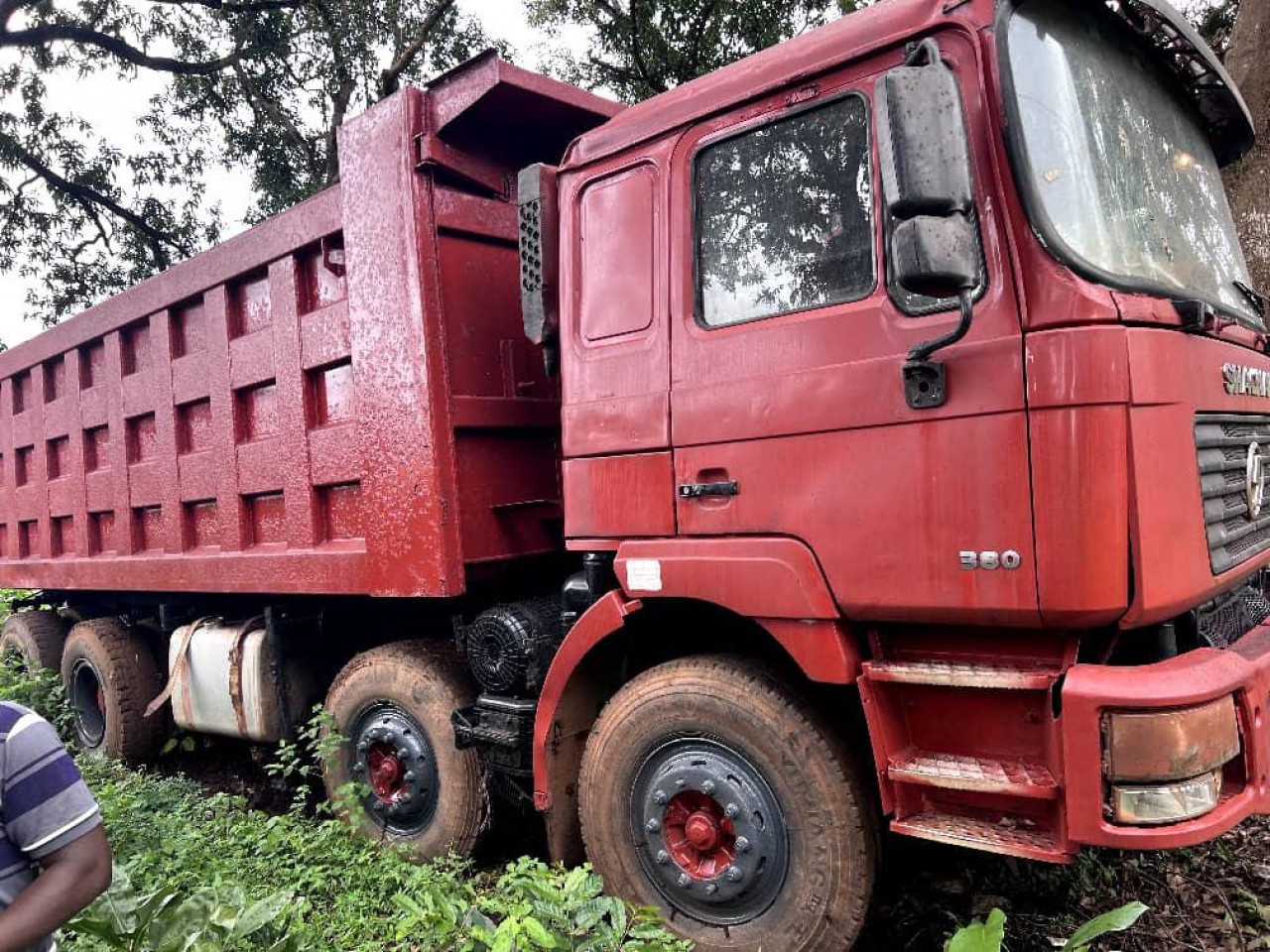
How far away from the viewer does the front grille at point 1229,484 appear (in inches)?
83.8

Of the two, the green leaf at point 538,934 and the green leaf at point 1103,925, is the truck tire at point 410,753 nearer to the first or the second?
the green leaf at point 538,934

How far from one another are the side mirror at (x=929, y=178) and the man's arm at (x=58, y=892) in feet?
6.43

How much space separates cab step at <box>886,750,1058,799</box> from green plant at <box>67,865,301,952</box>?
1.71m

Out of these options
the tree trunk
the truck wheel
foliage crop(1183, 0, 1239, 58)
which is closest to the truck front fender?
the truck wheel

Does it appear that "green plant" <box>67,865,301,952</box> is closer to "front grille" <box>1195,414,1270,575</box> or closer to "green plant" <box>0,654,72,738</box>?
"front grille" <box>1195,414,1270,575</box>

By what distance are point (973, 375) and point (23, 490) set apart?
6.62 meters

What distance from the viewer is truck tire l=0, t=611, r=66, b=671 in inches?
243

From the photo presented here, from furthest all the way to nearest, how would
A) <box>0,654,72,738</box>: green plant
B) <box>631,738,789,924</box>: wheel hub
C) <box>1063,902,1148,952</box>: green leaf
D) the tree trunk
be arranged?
<box>0,654,72,738</box>: green plant
the tree trunk
<box>631,738,789,924</box>: wheel hub
<box>1063,902,1148,952</box>: green leaf

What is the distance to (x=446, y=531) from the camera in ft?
10.4

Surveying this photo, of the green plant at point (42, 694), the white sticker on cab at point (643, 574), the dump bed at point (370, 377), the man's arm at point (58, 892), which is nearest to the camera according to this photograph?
the man's arm at point (58, 892)

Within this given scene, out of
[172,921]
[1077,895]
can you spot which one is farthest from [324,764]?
[1077,895]

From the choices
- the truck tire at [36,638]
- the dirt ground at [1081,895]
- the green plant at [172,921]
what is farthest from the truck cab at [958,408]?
the truck tire at [36,638]

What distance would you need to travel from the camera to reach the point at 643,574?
2.67 m

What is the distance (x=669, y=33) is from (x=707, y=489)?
8.86 metres
